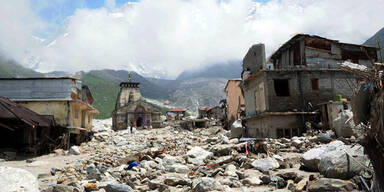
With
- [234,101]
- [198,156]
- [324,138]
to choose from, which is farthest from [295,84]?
[234,101]

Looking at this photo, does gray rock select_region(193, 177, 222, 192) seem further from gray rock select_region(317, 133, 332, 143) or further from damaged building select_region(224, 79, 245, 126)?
damaged building select_region(224, 79, 245, 126)

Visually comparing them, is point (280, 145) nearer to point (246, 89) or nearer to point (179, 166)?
point (179, 166)

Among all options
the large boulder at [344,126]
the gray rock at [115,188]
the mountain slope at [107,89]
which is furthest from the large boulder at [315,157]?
the mountain slope at [107,89]

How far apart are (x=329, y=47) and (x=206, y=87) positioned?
135463mm

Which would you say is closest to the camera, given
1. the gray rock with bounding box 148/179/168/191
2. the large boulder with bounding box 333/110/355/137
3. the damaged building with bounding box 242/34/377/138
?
the gray rock with bounding box 148/179/168/191

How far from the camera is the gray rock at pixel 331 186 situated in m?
5.10

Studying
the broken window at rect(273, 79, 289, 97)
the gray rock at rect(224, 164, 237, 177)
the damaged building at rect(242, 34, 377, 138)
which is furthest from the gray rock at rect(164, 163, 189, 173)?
the broken window at rect(273, 79, 289, 97)

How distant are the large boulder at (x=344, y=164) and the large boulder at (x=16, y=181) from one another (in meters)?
6.37

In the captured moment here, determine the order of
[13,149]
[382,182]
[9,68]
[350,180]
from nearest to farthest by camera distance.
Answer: [382,182] → [350,180] → [13,149] → [9,68]

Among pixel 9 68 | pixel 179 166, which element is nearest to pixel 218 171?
pixel 179 166

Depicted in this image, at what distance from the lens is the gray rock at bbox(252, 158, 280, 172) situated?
852 centimetres

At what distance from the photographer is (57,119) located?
19.5m

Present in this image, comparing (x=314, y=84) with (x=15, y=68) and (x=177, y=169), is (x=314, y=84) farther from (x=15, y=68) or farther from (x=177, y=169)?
(x=15, y=68)

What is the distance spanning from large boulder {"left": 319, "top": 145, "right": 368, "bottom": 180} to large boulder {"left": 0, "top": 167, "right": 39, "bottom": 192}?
6373 mm
